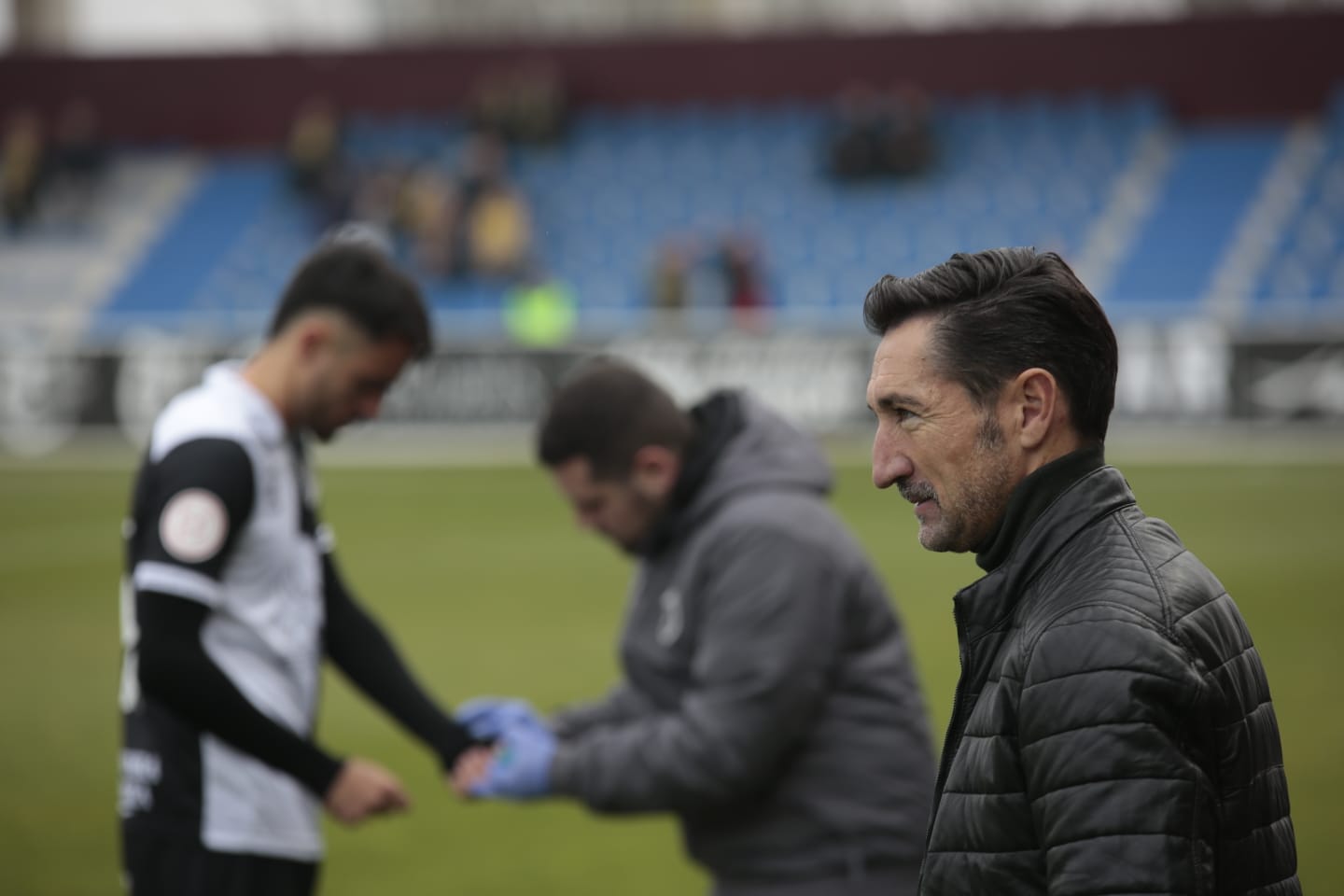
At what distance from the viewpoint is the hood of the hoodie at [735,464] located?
3.66 meters

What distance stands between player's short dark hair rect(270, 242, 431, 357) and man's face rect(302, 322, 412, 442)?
3cm

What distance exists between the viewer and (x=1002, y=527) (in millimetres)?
2135

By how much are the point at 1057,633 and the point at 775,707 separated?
150 centimetres

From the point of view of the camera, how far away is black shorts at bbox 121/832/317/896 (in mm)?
3377

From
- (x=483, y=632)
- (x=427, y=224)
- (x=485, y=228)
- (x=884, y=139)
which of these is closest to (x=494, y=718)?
(x=483, y=632)

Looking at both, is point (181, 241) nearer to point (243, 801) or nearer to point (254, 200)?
point (254, 200)

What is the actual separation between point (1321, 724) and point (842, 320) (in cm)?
1598

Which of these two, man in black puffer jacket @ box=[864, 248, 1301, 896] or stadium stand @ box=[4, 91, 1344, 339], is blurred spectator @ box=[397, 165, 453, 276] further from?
man in black puffer jacket @ box=[864, 248, 1301, 896]

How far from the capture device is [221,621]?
345 cm

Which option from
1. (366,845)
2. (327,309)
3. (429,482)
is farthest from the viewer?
(429,482)

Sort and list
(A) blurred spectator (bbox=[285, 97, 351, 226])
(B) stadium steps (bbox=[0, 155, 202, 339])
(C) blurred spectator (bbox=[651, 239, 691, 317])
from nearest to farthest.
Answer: (C) blurred spectator (bbox=[651, 239, 691, 317]) < (A) blurred spectator (bbox=[285, 97, 351, 226]) < (B) stadium steps (bbox=[0, 155, 202, 339])

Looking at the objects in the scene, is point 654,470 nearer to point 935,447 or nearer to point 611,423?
point 611,423

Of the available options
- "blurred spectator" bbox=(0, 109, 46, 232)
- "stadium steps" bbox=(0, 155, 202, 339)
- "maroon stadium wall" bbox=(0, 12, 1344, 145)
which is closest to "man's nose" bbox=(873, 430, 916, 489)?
"maroon stadium wall" bbox=(0, 12, 1344, 145)

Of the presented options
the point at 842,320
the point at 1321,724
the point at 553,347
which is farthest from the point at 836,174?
the point at 1321,724
